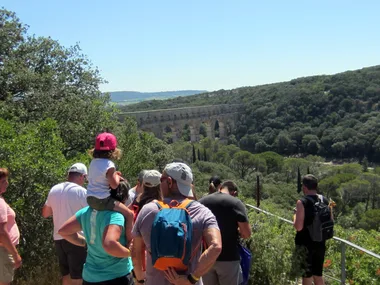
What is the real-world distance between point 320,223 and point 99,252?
7.31 feet

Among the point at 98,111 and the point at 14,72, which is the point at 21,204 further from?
the point at 14,72

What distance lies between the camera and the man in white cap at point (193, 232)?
7.42 ft

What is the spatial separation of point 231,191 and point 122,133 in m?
7.71

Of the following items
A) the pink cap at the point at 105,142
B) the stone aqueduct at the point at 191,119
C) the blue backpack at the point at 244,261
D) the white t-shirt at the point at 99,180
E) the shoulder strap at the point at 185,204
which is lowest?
the stone aqueduct at the point at 191,119

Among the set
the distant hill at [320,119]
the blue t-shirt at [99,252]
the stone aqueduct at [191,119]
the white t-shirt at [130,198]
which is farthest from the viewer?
the distant hill at [320,119]

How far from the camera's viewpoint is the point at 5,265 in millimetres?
3258

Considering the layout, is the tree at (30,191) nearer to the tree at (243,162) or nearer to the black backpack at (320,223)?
the black backpack at (320,223)

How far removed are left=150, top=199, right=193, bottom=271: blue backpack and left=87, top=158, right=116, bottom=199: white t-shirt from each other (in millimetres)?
592

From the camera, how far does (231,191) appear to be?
3.52 metres

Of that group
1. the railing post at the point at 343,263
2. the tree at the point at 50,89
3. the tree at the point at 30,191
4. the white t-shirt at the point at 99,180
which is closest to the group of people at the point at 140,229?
the white t-shirt at the point at 99,180

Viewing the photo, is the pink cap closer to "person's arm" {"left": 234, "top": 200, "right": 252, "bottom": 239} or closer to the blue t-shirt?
the blue t-shirt

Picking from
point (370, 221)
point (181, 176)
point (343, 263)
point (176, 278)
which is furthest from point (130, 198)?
point (370, 221)

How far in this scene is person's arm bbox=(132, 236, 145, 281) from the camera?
2499mm

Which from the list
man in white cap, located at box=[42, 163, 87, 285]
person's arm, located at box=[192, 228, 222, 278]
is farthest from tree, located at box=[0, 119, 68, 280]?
person's arm, located at box=[192, 228, 222, 278]
